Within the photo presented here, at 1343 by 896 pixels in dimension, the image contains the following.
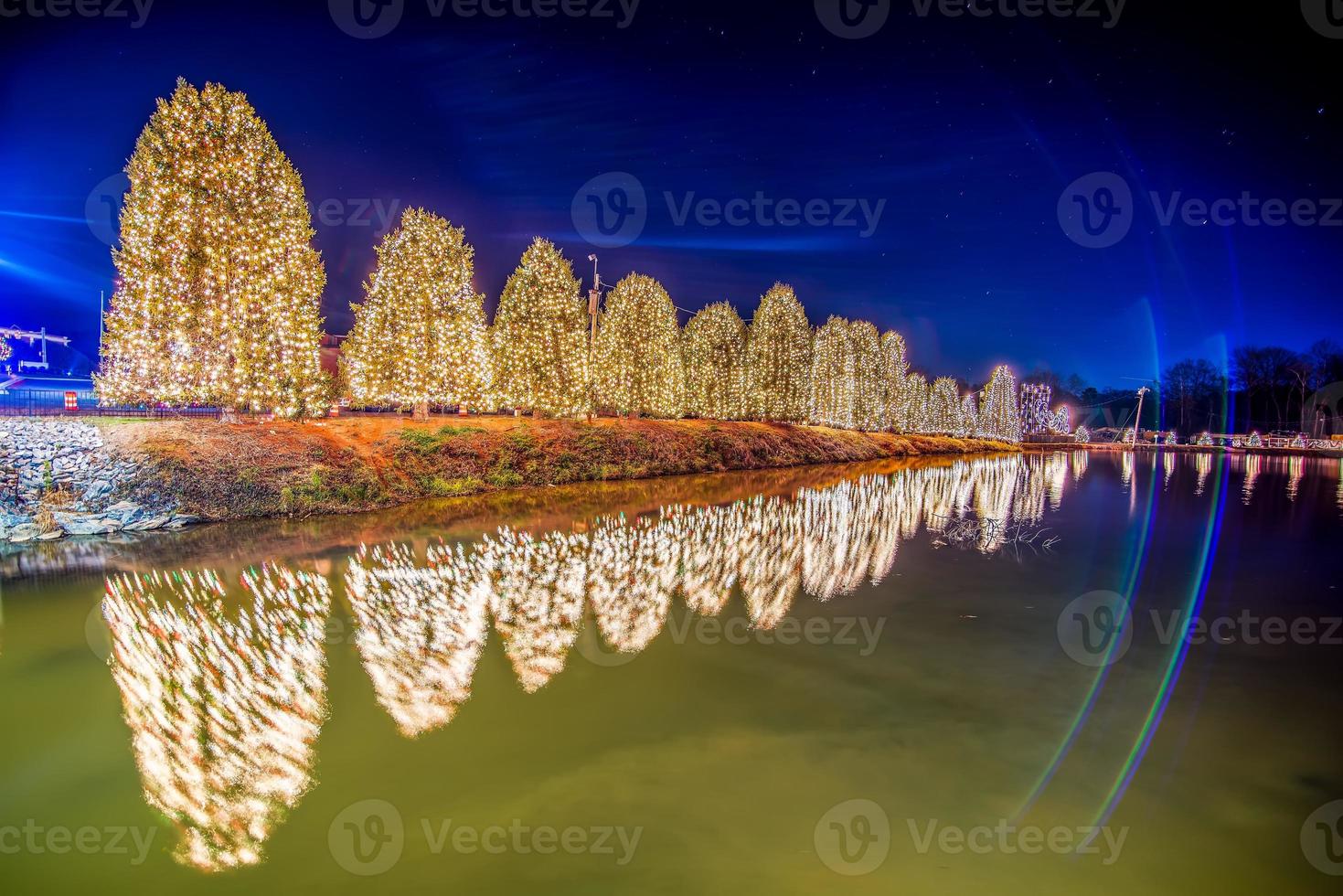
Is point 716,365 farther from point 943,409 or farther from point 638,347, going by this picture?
point 943,409

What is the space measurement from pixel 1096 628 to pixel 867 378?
181 ft

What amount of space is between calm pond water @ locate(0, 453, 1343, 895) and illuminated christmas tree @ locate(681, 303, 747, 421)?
3347 centimetres

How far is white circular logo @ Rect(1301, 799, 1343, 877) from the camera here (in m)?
4.27

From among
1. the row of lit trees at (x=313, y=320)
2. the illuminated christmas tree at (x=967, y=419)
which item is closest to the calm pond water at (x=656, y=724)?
the row of lit trees at (x=313, y=320)

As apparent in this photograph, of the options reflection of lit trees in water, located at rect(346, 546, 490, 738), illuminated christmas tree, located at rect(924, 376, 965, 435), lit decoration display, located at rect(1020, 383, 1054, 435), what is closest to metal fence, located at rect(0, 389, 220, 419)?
reflection of lit trees in water, located at rect(346, 546, 490, 738)

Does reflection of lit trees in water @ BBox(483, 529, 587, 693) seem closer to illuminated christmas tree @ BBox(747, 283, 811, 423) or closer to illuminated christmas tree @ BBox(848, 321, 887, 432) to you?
illuminated christmas tree @ BBox(747, 283, 811, 423)

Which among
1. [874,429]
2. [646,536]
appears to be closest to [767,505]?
[646,536]

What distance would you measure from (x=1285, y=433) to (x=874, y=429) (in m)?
72.1

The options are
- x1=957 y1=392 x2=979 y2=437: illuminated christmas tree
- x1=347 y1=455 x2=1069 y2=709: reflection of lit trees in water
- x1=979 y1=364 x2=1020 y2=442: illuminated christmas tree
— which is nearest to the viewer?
x1=347 y1=455 x2=1069 y2=709: reflection of lit trees in water

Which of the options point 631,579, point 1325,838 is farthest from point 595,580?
point 1325,838

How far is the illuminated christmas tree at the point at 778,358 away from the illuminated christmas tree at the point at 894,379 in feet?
64.2

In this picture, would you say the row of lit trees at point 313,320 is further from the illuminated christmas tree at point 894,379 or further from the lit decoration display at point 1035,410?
the lit decoration display at point 1035,410

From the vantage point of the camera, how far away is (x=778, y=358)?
48719 millimetres

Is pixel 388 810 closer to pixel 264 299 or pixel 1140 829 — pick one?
pixel 1140 829
